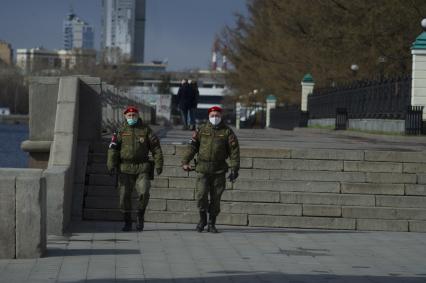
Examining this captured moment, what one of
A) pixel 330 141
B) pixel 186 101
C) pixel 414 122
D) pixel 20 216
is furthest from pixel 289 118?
pixel 20 216

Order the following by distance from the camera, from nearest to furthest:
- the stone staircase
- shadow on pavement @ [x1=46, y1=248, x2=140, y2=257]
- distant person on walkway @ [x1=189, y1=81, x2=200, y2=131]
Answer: shadow on pavement @ [x1=46, y1=248, x2=140, y2=257] < the stone staircase < distant person on walkway @ [x1=189, y1=81, x2=200, y2=131]

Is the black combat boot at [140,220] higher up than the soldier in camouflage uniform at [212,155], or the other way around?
the soldier in camouflage uniform at [212,155]

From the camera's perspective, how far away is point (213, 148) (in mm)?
16391

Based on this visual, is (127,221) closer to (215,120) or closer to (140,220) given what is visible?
(140,220)

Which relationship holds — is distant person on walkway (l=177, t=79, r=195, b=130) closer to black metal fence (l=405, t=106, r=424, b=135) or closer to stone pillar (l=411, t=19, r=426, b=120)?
black metal fence (l=405, t=106, r=424, b=135)

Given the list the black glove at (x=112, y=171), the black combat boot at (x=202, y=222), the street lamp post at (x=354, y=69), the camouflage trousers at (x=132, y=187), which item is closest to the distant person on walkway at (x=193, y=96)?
the street lamp post at (x=354, y=69)

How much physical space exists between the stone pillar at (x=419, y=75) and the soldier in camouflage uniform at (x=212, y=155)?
20263 millimetres

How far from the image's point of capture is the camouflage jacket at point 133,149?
16312mm

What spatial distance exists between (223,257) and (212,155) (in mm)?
2788

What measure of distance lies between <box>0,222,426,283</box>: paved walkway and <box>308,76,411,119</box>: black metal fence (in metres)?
19.6

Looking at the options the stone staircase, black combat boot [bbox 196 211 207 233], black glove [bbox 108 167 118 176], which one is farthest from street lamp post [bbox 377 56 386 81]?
black glove [bbox 108 167 118 176]

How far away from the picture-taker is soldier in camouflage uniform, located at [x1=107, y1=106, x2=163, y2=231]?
16312 millimetres

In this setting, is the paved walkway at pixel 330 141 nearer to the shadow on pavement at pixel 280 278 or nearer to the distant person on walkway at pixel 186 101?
the distant person on walkway at pixel 186 101

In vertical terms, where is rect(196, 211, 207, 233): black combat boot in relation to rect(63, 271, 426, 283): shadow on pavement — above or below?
above
